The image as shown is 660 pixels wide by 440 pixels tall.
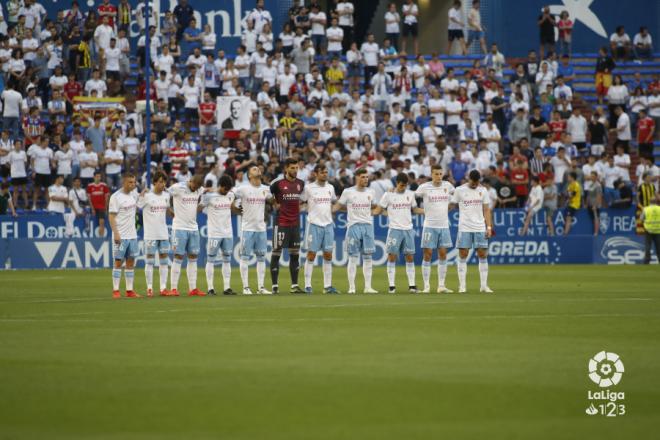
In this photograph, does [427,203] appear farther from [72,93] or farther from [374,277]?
[72,93]

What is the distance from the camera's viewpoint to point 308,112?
3953 cm

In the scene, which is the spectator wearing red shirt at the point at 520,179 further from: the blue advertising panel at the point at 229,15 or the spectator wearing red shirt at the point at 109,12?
the spectator wearing red shirt at the point at 109,12

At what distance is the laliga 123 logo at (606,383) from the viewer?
9.55 m

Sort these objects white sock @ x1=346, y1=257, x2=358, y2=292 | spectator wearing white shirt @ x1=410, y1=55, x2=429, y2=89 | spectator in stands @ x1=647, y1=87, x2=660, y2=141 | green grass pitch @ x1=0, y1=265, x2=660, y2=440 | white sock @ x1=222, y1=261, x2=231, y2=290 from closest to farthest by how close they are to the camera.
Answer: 1. green grass pitch @ x1=0, y1=265, x2=660, y2=440
2. white sock @ x1=222, y1=261, x2=231, y2=290
3. white sock @ x1=346, y1=257, x2=358, y2=292
4. spectator wearing white shirt @ x1=410, y1=55, x2=429, y2=89
5. spectator in stands @ x1=647, y1=87, x2=660, y2=141

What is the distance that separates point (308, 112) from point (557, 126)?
8.58m

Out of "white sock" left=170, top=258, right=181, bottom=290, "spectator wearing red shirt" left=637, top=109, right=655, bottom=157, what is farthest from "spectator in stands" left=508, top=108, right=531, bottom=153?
"white sock" left=170, top=258, right=181, bottom=290

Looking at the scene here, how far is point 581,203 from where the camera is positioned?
3816 centimetres

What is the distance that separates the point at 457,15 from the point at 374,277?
18.6m

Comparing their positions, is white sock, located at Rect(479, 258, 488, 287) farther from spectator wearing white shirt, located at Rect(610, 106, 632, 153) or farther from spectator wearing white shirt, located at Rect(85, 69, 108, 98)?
spectator wearing white shirt, located at Rect(85, 69, 108, 98)

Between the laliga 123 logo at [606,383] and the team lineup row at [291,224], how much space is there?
36.0 feet

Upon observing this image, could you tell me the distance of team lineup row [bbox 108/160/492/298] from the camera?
2281 cm

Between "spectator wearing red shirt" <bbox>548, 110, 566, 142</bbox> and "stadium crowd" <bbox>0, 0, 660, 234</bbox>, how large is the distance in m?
0.05

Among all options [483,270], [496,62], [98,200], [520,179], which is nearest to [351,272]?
[483,270]

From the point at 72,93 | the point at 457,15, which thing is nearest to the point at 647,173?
the point at 457,15
